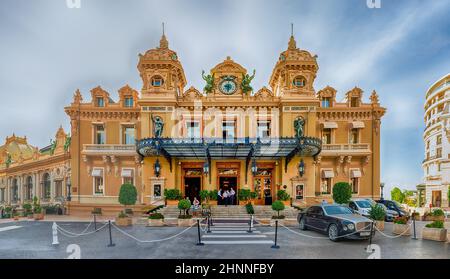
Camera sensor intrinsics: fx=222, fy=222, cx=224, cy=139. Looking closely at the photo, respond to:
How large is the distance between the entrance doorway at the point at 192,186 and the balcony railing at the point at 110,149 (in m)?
5.35

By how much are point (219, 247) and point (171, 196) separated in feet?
33.5

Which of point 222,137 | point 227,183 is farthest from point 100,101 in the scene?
point 227,183

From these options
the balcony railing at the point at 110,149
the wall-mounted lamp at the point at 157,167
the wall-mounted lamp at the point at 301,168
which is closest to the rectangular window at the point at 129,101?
the balcony railing at the point at 110,149

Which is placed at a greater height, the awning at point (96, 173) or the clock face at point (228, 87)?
the clock face at point (228, 87)

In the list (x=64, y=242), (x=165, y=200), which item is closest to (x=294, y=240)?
(x=64, y=242)

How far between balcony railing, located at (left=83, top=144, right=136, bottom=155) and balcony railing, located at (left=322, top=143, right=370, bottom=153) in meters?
15.8

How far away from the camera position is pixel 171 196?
1775 cm

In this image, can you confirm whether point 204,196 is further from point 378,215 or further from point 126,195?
point 378,215

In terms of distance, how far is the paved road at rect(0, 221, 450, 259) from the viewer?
7531 millimetres

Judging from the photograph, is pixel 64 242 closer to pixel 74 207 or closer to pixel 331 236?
pixel 74 207

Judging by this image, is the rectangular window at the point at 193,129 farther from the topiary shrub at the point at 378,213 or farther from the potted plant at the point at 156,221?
the topiary shrub at the point at 378,213

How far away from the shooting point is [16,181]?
62.6 feet

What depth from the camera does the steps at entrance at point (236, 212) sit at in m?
16.3

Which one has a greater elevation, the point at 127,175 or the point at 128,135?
the point at 128,135
